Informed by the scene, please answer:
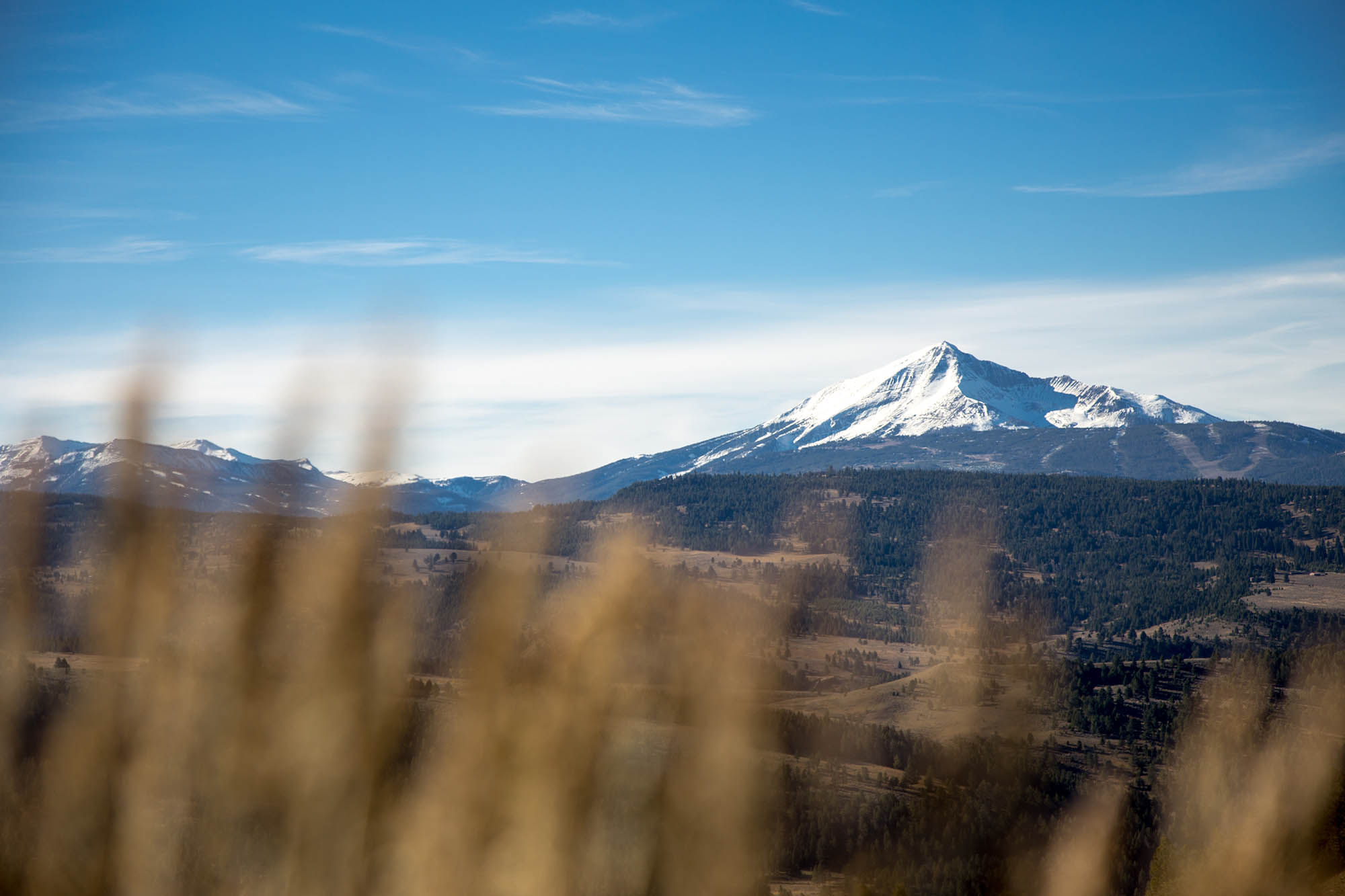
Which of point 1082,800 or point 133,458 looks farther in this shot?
point 1082,800

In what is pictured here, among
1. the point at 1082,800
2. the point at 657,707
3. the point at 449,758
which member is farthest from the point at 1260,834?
the point at 1082,800

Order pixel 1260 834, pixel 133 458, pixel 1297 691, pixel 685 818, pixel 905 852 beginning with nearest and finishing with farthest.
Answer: pixel 133 458 < pixel 685 818 < pixel 1260 834 < pixel 905 852 < pixel 1297 691

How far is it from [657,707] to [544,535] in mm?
15510

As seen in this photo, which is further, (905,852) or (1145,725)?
(1145,725)

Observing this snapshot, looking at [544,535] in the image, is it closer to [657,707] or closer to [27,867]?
[27,867]

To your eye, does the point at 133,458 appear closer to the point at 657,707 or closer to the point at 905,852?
the point at 657,707

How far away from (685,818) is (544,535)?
12.9 meters

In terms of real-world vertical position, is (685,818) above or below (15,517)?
below

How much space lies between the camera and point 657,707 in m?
34.2

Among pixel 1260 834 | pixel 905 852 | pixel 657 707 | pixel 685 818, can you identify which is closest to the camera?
pixel 685 818

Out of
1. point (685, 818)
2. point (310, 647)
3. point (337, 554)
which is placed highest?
point (337, 554)

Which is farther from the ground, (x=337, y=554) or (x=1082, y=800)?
(x=337, y=554)

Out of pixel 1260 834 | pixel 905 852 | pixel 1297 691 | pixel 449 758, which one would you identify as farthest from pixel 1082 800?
pixel 449 758

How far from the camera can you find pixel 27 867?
19578 mm
